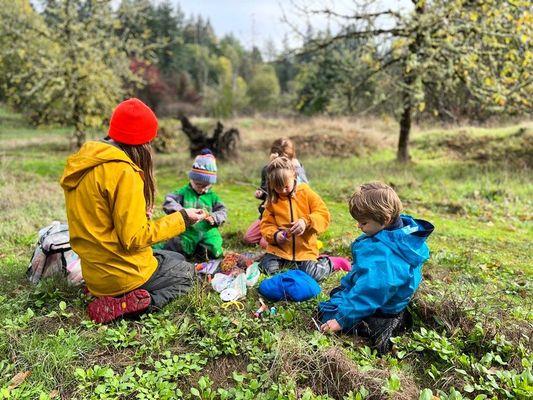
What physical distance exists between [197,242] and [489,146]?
1310 centimetres

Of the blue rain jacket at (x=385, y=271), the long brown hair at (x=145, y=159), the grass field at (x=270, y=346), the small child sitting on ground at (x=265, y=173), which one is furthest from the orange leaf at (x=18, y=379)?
the small child sitting on ground at (x=265, y=173)

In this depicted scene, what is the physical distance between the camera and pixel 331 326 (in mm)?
3453

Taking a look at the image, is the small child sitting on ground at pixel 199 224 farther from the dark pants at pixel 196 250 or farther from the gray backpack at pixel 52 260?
the gray backpack at pixel 52 260

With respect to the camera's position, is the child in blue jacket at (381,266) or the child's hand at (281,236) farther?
the child's hand at (281,236)

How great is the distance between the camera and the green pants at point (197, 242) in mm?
5523

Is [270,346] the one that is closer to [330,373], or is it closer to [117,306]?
[330,373]

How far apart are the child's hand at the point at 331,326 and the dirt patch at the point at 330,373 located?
1.11ft

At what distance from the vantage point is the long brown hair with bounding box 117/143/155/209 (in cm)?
367

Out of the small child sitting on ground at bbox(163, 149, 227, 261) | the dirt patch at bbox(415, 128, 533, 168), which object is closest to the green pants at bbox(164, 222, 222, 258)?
the small child sitting on ground at bbox(163, 149, 227, 261)

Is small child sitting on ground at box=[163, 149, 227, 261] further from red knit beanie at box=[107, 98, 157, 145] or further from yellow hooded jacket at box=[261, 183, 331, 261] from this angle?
red knit beanie at box=[107, 98, 157, 145]

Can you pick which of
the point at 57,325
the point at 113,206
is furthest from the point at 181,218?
the point at 57,325

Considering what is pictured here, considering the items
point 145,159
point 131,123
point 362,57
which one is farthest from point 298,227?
point 362,57

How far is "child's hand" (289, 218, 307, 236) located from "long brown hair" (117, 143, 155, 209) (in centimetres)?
148

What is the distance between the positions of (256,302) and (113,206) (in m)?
1.53
